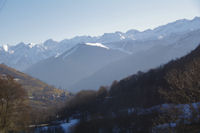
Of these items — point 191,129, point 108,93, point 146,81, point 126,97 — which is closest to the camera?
point 191,129

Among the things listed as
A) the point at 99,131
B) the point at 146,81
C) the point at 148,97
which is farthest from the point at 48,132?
the point at 146,81

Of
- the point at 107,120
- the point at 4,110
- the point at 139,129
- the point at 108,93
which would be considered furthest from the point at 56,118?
the point at 4,110

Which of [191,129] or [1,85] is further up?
[1,85]

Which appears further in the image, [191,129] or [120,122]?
[120,122]

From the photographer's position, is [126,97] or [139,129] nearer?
[139,129]

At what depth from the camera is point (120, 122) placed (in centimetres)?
4612

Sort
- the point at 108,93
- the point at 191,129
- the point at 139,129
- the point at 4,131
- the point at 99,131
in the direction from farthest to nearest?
the point at 108,93 < the point at 99,131 < the point at 139,129 < the point at 4,131 < the point at 191,129

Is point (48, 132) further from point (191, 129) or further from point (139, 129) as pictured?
point (191, 129)

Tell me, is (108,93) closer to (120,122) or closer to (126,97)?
(126,97)

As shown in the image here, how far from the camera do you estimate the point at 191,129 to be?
49.8 feet

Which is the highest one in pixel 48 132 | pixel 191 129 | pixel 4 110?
pixel 4 110

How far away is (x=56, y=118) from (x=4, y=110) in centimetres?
5777

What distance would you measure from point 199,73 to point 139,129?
2656cm

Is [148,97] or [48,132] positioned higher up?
[148,97]
